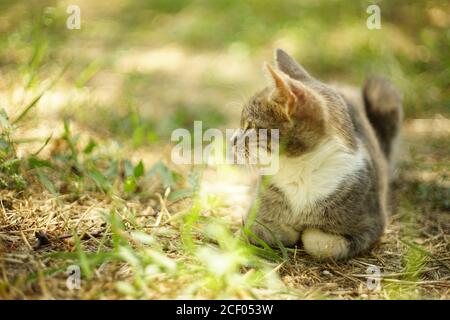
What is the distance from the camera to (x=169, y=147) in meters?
3.44

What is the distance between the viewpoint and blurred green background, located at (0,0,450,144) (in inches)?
144

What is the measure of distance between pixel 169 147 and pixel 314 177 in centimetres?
145

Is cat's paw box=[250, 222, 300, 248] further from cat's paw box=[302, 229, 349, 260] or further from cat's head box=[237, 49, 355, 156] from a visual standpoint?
cat's head box=[237, 49, 355, 156]

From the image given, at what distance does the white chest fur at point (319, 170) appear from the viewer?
2.20 meters

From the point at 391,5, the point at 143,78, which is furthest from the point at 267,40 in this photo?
the point at 143,78

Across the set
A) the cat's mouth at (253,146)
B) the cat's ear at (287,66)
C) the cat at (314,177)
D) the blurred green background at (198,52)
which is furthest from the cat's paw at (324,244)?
the blurred green background at (198,52)

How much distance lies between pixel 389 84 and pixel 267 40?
197cm

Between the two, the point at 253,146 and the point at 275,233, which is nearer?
the point at 253,146

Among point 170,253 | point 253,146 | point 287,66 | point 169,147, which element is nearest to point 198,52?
point 169,147

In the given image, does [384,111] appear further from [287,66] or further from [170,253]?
[170,253]

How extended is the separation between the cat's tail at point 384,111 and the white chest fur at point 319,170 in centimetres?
103

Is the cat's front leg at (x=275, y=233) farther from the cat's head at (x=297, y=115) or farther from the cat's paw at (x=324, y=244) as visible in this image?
the cat's head at (x=297, y=115)

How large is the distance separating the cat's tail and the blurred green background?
27.9 inches

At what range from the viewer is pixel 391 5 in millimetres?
4797
